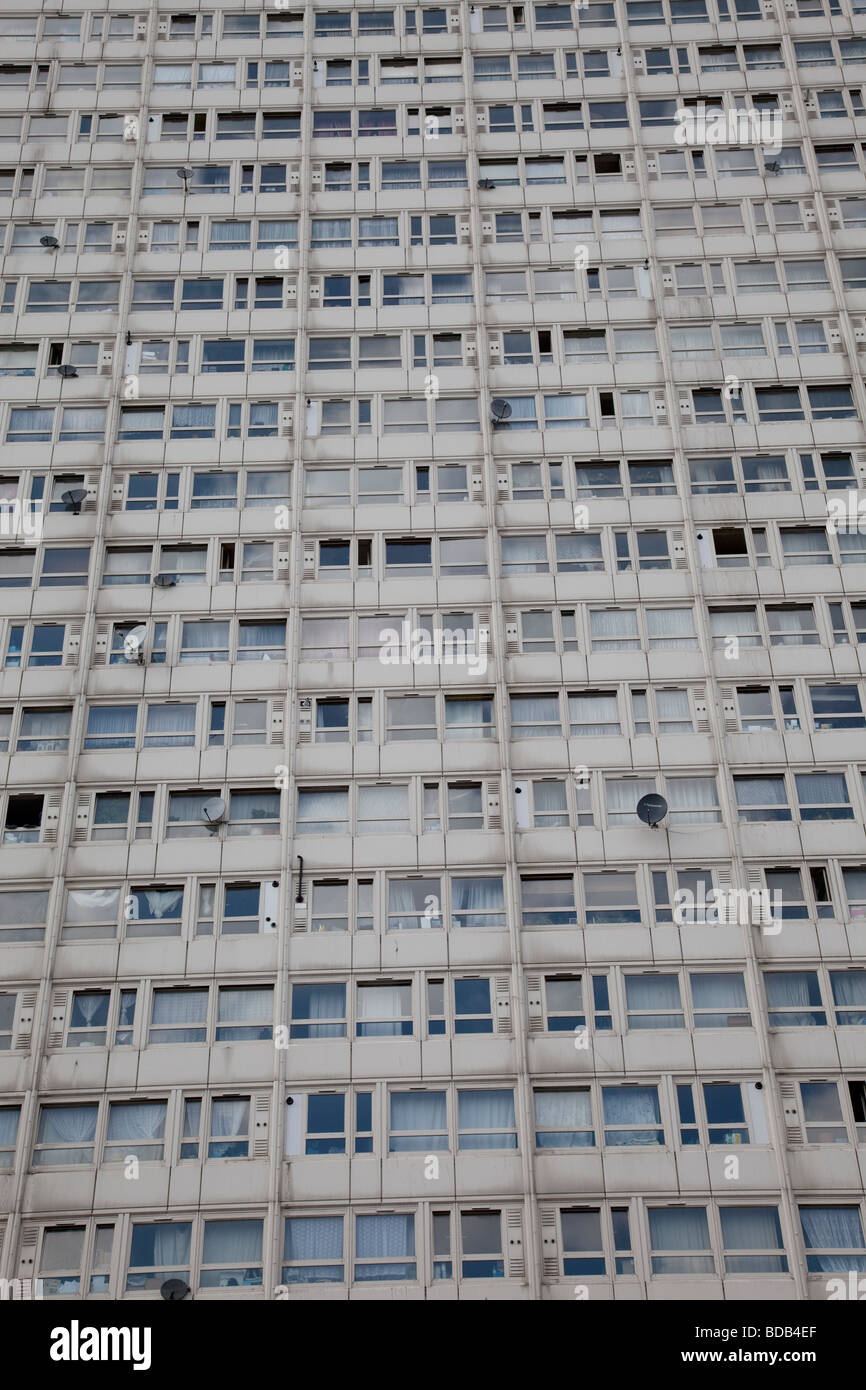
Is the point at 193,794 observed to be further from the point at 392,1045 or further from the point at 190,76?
the point at 190,76

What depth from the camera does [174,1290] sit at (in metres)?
23.9

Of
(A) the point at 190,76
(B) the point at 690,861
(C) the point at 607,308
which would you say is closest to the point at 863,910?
(B) the point at 690,861

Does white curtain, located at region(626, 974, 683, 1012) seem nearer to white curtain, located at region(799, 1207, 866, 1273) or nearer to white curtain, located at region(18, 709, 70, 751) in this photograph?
white curtain, located at region(799, 1207, 866, 1273)

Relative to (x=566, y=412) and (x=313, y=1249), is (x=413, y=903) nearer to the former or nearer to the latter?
(x=313, y=1249)

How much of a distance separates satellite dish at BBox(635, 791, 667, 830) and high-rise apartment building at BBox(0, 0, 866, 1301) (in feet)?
2.10

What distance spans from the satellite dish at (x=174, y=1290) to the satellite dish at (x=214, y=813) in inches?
339

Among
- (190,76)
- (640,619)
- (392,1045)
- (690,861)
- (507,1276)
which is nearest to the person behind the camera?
(507,1276)

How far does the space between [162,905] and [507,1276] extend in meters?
9.66

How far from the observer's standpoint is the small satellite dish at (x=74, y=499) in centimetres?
3136

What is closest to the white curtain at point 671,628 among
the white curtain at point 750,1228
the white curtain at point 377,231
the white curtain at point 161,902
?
the white curtain at point 161,902

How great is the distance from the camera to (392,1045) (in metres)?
26.2

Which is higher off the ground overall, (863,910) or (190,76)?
(190,76)

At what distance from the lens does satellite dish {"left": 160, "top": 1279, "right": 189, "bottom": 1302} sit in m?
23.9
